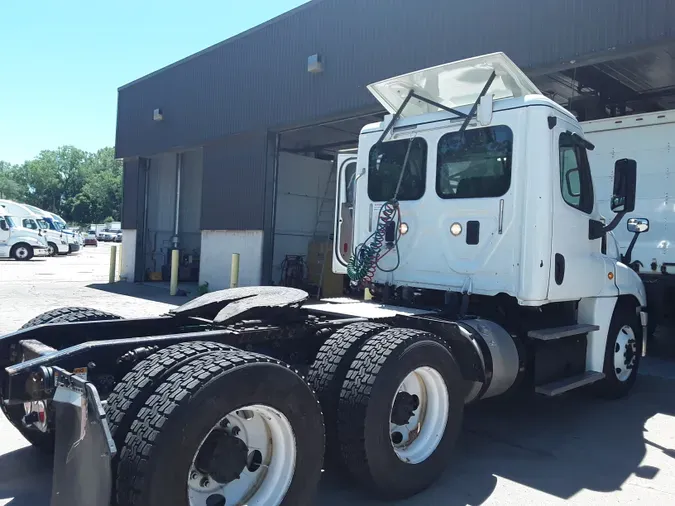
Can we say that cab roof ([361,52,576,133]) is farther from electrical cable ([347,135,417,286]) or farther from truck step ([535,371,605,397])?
truck step ([535,371,605,397])

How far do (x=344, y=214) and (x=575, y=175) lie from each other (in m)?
2.47

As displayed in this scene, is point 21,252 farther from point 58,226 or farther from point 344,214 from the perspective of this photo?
point 344,214

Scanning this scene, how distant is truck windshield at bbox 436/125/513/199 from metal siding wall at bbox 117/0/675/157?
492cm

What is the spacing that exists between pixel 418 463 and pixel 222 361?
173 cm

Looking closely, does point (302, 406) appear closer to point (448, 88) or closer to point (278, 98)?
point (448, 88)

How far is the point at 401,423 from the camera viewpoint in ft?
12.4

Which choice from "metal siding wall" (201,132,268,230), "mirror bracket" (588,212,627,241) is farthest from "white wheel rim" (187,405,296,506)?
"metal siding wall" (201,132,268,230)

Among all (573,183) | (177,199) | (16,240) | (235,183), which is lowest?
(16,240)

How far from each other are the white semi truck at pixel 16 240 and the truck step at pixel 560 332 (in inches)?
1283

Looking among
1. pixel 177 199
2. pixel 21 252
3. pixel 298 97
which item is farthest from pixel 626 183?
pixel 21 252

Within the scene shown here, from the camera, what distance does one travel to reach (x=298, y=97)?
554 inches

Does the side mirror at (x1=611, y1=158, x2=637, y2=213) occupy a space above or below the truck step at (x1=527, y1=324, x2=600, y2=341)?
above

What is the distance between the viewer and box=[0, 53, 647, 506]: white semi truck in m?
2.63

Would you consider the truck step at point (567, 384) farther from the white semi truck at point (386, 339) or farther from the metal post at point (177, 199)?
the metal post at point (177, 199)
